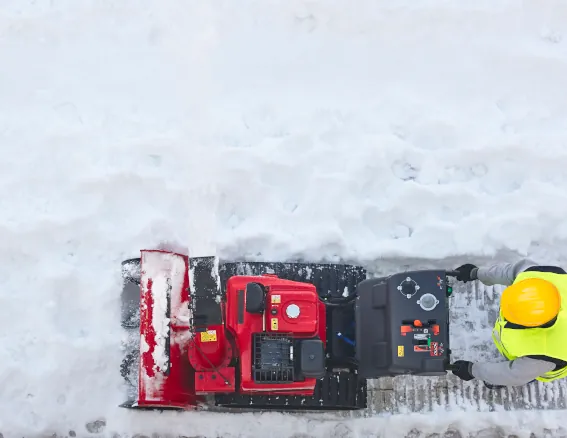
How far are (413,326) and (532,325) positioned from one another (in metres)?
0.71

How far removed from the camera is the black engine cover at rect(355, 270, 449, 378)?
3.96 metres

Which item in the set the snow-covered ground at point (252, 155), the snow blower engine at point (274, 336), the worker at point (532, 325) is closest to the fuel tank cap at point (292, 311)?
the snow blower engine at point (274, 336)

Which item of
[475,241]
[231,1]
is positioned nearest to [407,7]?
[231,1]

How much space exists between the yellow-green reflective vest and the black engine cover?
0.39 m

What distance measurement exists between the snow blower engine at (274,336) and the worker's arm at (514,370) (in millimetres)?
341

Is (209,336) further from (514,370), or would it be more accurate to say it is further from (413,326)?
(514,370)

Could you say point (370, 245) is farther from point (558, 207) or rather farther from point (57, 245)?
point (57, 245)

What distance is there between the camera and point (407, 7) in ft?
17.0

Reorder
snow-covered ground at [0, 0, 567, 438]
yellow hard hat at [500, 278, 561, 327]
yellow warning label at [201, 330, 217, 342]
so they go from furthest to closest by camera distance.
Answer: snow-covered ground at [0, 0, 567, 438]
yellow warning label at [201, 330, 217, 342]
yellow hard hat at [500, 278, 561, 327]

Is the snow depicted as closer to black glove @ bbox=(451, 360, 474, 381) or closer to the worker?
black glove @ bbox=(451, 360, 474, 381)

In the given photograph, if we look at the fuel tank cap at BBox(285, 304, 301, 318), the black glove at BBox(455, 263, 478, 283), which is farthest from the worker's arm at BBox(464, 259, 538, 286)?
the fuel tank cap at BBox(285, 304, 301, 318)

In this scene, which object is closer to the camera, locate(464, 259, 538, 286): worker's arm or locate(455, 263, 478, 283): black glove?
locate(464, 259, 538, 286): worker's arm

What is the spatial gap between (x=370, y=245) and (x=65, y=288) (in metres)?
2.30

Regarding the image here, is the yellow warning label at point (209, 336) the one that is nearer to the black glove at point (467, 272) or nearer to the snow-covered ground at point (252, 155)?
the snow-covered ground at point (252, 155)
